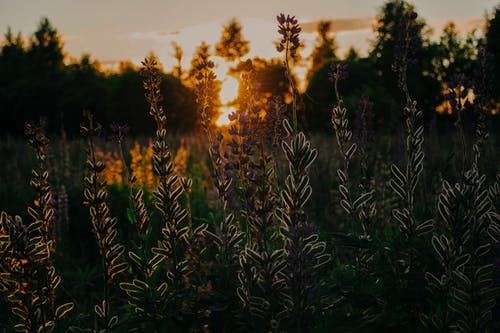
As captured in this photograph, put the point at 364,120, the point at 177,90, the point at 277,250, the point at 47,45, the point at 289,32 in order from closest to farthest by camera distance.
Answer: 1. the point at 277,250
2. the point at 289,32
3. the point at 364,120
4. the point at 177,90
5. the point at 47,45

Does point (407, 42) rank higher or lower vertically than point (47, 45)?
lower

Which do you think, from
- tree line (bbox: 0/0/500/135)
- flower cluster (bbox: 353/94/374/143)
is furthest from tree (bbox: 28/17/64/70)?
flower cluster (bbox: 353/94/374/143)

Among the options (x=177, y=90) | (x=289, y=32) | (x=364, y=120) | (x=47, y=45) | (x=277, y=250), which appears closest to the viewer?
(x=277, y=250)

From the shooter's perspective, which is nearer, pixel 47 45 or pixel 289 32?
pixel 289 32

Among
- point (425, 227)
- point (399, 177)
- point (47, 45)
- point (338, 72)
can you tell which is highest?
point (47, 45)

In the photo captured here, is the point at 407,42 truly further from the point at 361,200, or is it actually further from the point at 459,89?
the point at 361,200

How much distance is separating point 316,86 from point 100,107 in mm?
18189

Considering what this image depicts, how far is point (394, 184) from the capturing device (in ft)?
6.95

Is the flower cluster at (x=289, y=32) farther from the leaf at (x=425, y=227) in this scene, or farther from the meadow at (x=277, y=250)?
the leaf at (x=425, y=227)

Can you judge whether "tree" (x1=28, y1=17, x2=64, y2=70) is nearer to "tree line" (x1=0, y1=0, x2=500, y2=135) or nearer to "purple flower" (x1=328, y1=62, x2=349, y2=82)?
"tree line" (x1=0, y1=0, x2=500, y2=135)

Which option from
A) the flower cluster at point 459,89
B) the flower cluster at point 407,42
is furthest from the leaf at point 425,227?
the flower cluster at point 407,42

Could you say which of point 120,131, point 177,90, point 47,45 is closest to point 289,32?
point 120,131

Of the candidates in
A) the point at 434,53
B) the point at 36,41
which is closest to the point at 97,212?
the point at 434,53

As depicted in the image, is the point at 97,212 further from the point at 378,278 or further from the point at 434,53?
the point at 434,53
